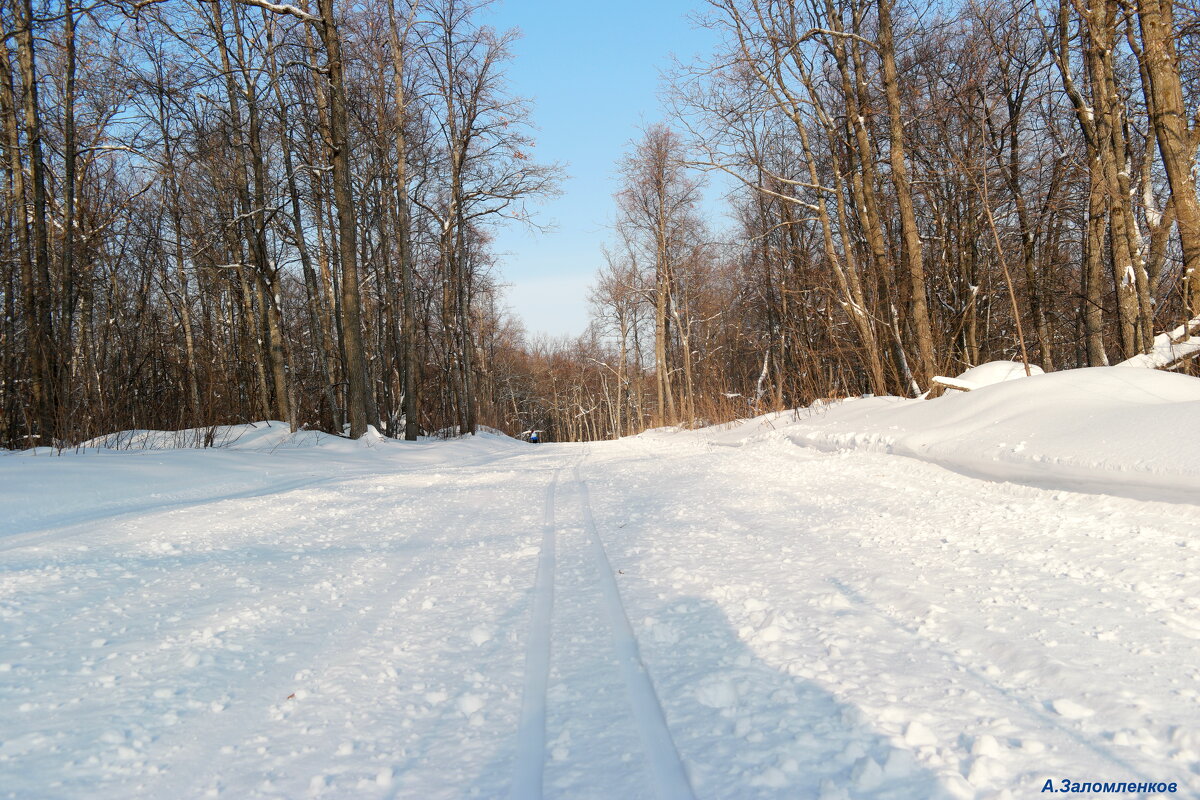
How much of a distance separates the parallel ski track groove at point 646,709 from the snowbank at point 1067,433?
3.60 meters

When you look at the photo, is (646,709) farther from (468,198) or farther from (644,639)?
(468,198)

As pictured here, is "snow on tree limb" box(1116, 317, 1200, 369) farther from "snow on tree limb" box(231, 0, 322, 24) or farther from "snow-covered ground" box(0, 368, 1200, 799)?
"snow on tree limb" box(231, 0, 322, 24)

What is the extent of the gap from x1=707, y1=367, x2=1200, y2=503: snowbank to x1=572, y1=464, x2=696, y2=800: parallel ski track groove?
3.60 metres

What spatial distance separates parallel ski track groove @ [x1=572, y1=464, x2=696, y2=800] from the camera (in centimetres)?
158

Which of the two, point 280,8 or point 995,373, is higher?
point 280,8

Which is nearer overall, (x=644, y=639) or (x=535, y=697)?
(x=535, y=697)

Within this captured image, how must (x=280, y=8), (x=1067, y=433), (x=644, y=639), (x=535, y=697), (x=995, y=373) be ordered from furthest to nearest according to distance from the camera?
(x=280, y=8) < (x=995, y=373) < (x=1067, y=433) < (x=644, y=639) < (x=535, y=697)

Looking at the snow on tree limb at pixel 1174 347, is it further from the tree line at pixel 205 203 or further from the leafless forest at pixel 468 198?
the tree line at pixel 205 203

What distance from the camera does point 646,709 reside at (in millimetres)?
1950

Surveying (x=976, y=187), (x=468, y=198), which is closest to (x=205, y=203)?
(x=468, y=198)

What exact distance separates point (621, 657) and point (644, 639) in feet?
0.61

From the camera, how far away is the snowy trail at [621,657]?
1.63 m

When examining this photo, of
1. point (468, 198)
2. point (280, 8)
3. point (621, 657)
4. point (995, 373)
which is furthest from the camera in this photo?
point (468, 198)

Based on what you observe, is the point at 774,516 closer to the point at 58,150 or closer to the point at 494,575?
the point at 494,575
